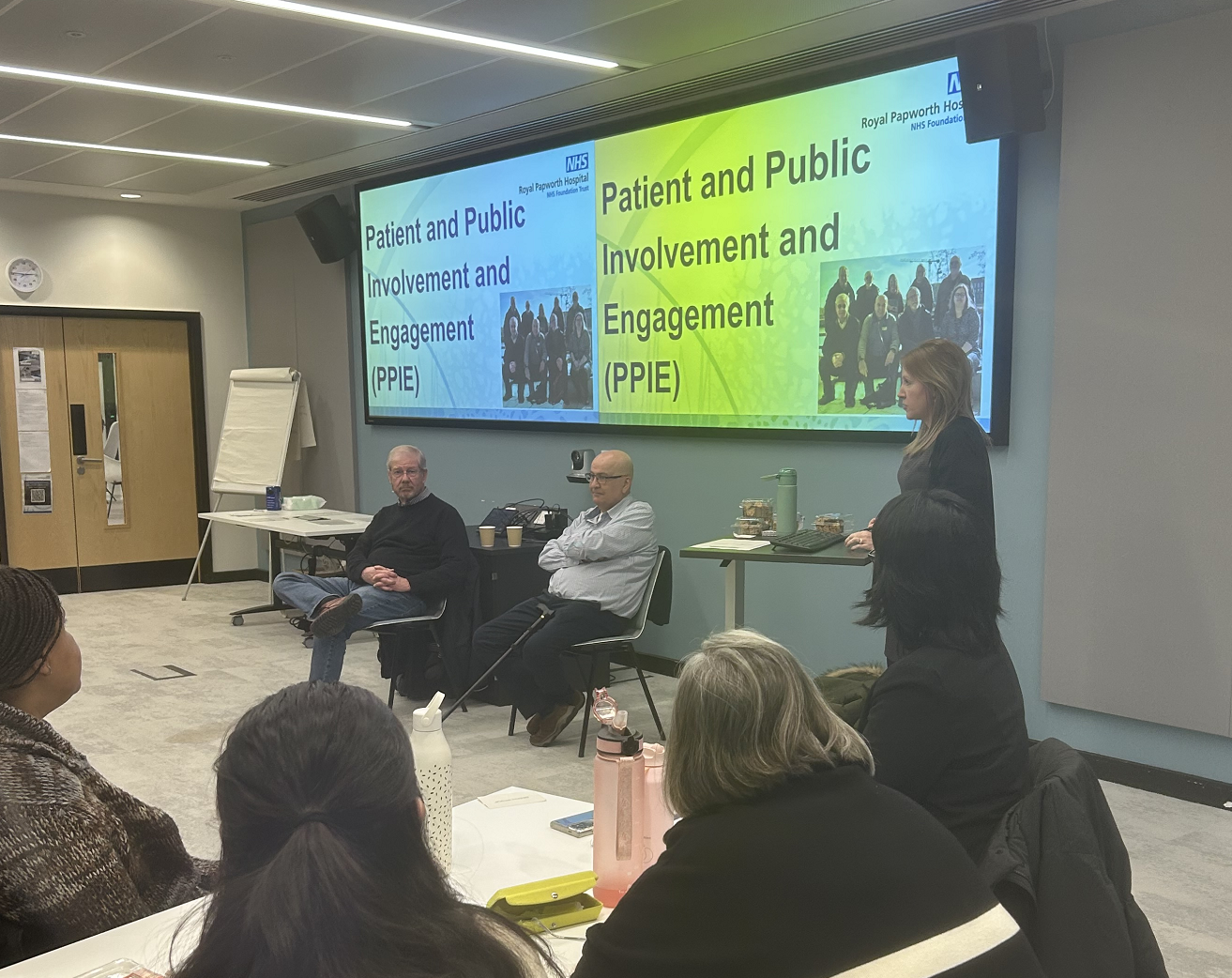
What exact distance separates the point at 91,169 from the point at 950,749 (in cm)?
693

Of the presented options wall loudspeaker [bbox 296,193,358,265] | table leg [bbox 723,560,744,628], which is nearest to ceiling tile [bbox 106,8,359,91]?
wall loudspeaker [bbox 296,193,358,265]

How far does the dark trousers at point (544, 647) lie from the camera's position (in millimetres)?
4418

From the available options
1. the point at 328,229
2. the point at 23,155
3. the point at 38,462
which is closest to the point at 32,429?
the point at 38,462

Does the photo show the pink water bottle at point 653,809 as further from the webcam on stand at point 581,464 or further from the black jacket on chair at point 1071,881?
the webcam on stand at point 581,464

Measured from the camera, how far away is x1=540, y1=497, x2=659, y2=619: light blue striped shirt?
456 cm

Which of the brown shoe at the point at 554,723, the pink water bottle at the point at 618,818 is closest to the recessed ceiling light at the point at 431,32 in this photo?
the brown shoe at the point at 554,723

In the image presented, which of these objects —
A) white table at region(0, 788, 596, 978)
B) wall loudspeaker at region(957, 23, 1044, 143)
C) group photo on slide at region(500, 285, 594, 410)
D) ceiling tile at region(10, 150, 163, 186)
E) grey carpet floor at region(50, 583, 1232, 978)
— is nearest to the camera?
white table at region(0, 788, 596, 978)

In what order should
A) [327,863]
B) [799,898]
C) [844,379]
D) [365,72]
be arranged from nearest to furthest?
[327,863] < [799,898] < [844,379] < [365,72]

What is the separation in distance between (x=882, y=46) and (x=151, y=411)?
6103 mm

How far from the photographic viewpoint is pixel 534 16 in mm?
4066

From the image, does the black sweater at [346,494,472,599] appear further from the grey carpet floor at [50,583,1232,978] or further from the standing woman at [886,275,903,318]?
the standing woman at [886,275,903,318]

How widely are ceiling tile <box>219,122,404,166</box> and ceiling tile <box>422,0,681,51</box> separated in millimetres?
1831

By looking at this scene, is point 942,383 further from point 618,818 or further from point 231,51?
point 231,51

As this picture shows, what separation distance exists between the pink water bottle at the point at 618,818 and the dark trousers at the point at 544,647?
276 cm
